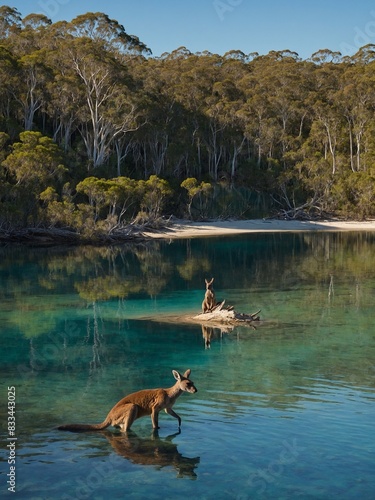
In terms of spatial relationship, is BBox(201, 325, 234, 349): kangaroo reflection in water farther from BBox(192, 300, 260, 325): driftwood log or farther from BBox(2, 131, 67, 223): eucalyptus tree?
BBox(2, 131, 67, 223): eucalyptus tree

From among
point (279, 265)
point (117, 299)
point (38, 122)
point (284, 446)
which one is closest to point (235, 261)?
point (279, 265)

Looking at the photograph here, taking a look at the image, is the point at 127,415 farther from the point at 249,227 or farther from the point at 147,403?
the point at 249,227

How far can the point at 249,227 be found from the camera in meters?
60.6

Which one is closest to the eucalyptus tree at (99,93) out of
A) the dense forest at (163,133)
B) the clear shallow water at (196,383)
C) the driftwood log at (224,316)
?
the dense forest at (163,133)

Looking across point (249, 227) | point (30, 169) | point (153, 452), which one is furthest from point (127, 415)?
point (249, 227)

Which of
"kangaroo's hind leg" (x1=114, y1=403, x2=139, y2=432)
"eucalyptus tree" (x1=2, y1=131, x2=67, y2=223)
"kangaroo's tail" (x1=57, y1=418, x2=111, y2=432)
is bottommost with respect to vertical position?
"kangaroo's tail" (x1=57, y1=418, x2=111, y2=432)

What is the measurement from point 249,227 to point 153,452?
173 ft

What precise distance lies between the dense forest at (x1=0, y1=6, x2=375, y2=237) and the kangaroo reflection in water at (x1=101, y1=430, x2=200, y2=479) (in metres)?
36.6

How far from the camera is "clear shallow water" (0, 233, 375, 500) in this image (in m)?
7.70

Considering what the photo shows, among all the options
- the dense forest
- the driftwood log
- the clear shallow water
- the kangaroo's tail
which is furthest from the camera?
the dense forest

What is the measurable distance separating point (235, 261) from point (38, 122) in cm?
3590

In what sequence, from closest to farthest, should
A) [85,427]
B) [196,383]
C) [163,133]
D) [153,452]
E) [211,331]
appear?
[153,452] → [85,427] → [196,383] → [211,331] → [163,133]

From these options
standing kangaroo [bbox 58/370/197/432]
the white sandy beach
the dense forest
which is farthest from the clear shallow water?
the white sandy beach

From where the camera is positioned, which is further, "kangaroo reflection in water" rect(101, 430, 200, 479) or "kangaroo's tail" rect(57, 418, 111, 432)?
"kangaroo's tail" rect(57, 418, 111, 432)
